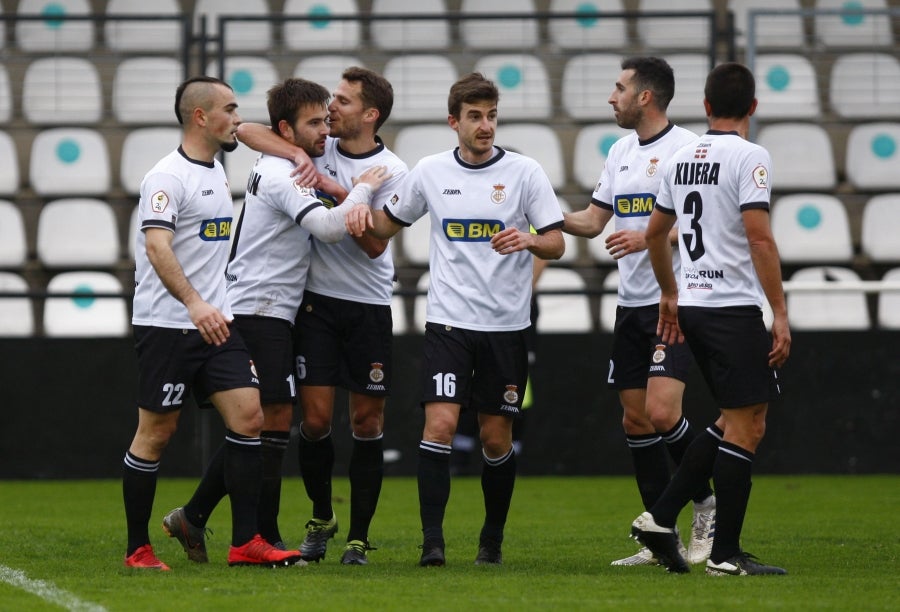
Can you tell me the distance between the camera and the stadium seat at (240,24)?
13.2m

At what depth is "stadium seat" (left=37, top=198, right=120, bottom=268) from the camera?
38.2ft

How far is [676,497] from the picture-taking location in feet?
18.4

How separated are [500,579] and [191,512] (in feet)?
4.94

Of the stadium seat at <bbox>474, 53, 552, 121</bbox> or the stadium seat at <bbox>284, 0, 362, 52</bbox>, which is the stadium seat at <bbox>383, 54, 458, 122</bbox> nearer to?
the stadium seat at <bbox>474, 53, 552, 121</bbox>

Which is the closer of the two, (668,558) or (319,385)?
(668,558)

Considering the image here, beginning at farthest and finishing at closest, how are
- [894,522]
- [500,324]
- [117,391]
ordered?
[117,391] → [894,522] → [500,324]

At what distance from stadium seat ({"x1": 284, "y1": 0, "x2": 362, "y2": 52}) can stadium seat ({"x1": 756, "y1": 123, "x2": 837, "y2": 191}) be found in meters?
4.03

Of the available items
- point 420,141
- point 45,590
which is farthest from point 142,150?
point 45,590

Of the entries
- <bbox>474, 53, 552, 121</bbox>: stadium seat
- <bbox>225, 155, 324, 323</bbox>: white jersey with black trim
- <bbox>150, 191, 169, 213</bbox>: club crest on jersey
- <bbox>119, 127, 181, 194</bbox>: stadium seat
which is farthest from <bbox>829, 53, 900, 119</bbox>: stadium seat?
<bbox>150, 191, 169, 213</bbox>: club crest on jersey

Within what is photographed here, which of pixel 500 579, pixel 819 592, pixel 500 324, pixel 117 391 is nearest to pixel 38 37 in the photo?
pixel 117 391

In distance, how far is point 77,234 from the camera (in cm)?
1182

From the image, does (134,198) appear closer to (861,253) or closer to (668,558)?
(861,253)

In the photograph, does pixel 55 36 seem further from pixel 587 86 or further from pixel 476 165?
pixel 476 165

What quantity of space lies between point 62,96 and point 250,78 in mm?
1790
